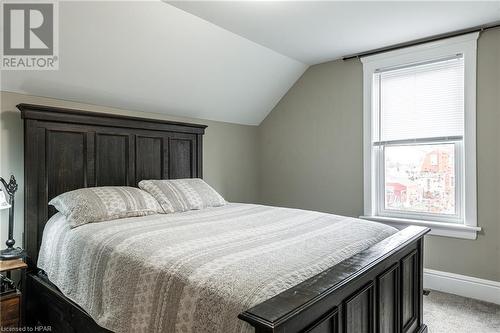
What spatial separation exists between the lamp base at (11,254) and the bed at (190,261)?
0.43 ft

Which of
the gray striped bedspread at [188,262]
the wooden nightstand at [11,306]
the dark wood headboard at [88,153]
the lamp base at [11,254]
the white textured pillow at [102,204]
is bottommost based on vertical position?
the wooden nightstand at [11,306]

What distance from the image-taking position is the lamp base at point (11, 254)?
2.09 metres

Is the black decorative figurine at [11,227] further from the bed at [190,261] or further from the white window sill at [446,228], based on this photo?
the white window sill at [446,228]

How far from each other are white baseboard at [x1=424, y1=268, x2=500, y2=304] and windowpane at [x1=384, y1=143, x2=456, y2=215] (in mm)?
605

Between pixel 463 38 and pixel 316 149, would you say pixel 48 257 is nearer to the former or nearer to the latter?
pixel 316 149

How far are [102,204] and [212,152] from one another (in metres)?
1.82

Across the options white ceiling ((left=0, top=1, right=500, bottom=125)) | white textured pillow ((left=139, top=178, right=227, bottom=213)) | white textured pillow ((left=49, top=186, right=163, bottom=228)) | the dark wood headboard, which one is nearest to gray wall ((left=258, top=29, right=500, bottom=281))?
white ceiling ((left=0, top=1, right=500, bottom=125))

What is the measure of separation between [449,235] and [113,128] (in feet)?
10.9

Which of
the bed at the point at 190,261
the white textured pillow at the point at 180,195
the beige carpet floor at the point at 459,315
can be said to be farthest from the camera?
the white textured pillow at the point at 180,195

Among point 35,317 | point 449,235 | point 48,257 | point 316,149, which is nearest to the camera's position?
point 48,257

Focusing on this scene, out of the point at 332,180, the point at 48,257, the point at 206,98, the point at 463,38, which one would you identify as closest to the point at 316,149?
the point at 332,180

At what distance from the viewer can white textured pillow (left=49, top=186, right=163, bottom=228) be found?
7.12 ft

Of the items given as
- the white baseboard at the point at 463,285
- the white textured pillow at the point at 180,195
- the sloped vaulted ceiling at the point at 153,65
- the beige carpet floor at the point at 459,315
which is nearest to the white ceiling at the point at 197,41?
the sloped vaulted ceiling at the point at 153,65

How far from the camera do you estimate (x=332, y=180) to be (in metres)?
3.76
